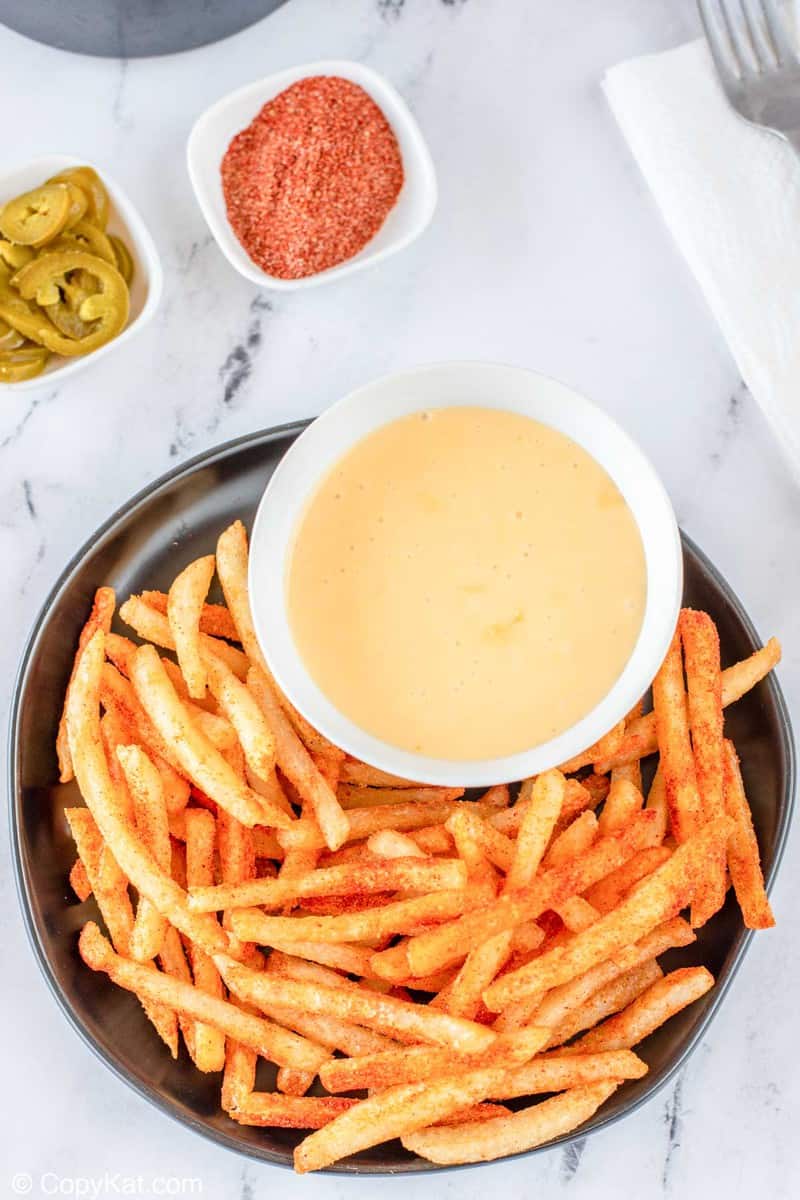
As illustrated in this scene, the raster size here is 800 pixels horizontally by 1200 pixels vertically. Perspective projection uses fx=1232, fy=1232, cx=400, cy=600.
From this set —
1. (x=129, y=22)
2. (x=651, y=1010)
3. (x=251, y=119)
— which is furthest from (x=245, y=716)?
(x=129, y=22)

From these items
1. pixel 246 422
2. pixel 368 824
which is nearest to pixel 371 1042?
pixel 368 824

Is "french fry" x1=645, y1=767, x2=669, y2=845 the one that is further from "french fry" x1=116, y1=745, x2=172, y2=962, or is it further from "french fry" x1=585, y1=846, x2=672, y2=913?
"french fry" x1=116, y1=745, x2=172, y2=962

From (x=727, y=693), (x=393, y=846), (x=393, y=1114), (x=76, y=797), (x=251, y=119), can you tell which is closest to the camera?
(x=393, y=1114)

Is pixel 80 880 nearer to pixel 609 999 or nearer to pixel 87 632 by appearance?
pixel 87 632

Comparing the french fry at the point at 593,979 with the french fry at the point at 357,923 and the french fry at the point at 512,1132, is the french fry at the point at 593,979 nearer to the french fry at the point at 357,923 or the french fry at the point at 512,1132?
the french fry at the point at 512,1132

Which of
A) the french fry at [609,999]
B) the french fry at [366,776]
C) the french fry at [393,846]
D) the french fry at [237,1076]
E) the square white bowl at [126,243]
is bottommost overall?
the french fry at [237,1076]

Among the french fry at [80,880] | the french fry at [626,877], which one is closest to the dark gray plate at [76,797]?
the french fry at [80,880]

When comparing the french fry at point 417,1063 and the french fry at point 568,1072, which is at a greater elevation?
the french fry at point 417,1063
